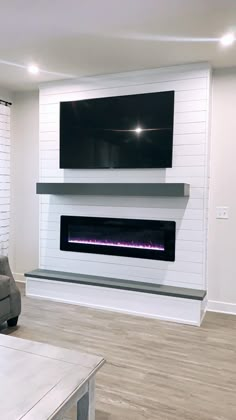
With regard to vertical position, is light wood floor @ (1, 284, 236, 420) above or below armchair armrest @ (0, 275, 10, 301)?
below

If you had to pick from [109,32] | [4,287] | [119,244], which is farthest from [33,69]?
[4,287]

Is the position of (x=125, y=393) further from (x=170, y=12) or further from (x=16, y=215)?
(x=16, y=215)

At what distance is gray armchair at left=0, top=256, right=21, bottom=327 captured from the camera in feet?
10.1

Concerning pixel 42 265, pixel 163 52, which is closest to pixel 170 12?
pixel 163 52

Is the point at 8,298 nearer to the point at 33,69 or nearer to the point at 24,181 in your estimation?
the point at 24,181

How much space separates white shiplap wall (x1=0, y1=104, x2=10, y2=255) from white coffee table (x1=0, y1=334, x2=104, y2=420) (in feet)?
9.51

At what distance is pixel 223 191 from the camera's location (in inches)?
146

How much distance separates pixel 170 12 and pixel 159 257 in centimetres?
236

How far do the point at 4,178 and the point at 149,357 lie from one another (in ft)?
10.2

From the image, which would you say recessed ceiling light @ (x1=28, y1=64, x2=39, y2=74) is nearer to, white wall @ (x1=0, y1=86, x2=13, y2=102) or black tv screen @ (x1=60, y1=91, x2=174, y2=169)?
black tv screen @ (x1=60, y1=91, x2=174, y2=169)

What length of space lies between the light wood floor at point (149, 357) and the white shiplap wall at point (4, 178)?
1096mm

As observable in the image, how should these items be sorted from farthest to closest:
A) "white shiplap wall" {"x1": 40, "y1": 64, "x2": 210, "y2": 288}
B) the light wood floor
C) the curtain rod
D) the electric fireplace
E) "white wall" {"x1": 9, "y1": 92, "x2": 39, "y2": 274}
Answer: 1. "white wall" {"x1": 9, "y1": 92, "x2": 39, "y2": 274}
2. the curtain rod
3. the electric fireplace
4. "white shiplap wall" {"x1": 40, "y1": 64, "x2": 210, "y2": 288}
5. the light wood floor

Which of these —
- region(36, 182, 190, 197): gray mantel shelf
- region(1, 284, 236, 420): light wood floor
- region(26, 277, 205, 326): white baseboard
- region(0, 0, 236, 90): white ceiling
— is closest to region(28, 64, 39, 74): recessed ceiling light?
region(0, 0, 236, 90): white ceiling

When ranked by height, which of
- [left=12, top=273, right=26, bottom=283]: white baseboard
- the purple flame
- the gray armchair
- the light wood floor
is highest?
the purple flame
